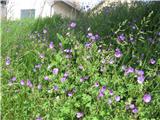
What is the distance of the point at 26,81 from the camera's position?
11.0ft

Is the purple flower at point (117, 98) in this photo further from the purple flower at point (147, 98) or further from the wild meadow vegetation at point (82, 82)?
the purple flower at point (147, 98)

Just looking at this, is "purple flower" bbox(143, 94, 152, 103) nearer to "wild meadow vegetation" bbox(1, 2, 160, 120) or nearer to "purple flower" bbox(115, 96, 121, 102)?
"wild meadow vegetation" bbox(1, 2, 160, 120)

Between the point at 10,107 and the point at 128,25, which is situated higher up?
the point at 128,25

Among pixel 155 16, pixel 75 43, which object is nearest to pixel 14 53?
pixel 75 43

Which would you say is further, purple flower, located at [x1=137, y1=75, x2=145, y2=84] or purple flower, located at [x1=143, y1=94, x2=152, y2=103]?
purple flower, located at [x1=137, y1=75, x2=145, y2=84]

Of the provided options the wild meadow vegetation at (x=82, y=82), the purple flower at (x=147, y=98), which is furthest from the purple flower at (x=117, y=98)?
the purple flower at (x=147, y=98)

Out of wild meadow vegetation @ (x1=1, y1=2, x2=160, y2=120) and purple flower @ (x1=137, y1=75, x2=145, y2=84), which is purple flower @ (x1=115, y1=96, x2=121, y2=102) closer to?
wild meadow vegetation @ (x1=1, y1=2, x2=160, y2=120)

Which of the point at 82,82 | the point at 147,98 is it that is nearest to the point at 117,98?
the point at 147,98

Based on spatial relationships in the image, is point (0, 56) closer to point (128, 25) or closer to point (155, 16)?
point (128, 25)

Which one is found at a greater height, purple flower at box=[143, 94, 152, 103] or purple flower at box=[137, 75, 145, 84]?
purple flower at box=[137, 75, 145, 84]

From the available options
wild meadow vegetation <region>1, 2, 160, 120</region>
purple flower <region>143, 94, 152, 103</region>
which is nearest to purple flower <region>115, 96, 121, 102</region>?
wild meadow vegetation <region>1, 2, 160, 120</region>

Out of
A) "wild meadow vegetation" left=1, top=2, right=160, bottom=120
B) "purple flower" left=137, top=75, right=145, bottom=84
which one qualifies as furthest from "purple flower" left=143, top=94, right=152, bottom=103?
"purple flower" left=137, top=75, right=145, bottom=84

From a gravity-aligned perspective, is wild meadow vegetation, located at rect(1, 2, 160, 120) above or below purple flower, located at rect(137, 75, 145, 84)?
below

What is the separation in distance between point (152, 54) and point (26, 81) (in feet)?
3.91
